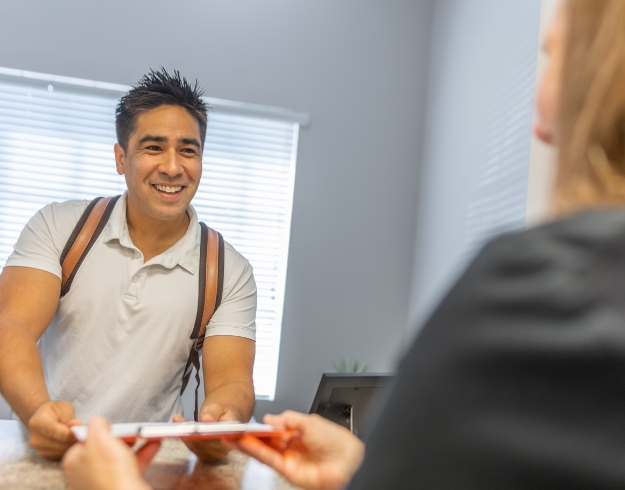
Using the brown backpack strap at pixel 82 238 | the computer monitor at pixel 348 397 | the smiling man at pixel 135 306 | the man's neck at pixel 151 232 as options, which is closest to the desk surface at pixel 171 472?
the computer monitor at pixel 348 397

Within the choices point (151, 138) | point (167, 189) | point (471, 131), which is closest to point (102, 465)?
point (167, 189)

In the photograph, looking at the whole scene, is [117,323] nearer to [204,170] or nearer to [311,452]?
[311,452]

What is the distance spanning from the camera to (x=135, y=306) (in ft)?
6.27

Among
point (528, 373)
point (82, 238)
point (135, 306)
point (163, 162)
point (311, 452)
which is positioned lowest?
point (311, 452)

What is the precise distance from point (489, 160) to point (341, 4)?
68.3 inches

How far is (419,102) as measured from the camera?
402cm

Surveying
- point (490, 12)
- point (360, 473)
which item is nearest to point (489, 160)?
point (490, 12)

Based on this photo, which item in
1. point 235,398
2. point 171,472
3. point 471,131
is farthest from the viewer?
point 471,131

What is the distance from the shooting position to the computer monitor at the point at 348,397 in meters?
1.50

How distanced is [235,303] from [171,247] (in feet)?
1.01

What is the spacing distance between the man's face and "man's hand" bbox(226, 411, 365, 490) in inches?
47.9

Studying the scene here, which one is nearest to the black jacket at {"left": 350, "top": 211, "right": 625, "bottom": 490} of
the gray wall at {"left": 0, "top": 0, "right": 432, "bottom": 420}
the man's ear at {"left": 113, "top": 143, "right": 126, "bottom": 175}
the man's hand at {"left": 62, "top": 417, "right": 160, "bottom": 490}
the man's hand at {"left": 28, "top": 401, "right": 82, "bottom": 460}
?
the man's hand at {"left": 62, "top": 417, "right": 160, "bottom": 490}

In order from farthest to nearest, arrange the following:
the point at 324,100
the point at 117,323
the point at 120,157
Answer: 1. the point at 324,100
2. the point at 120,157
3. the point at 117,323

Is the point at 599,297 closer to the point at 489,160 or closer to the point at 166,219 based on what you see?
the point at 166,219
